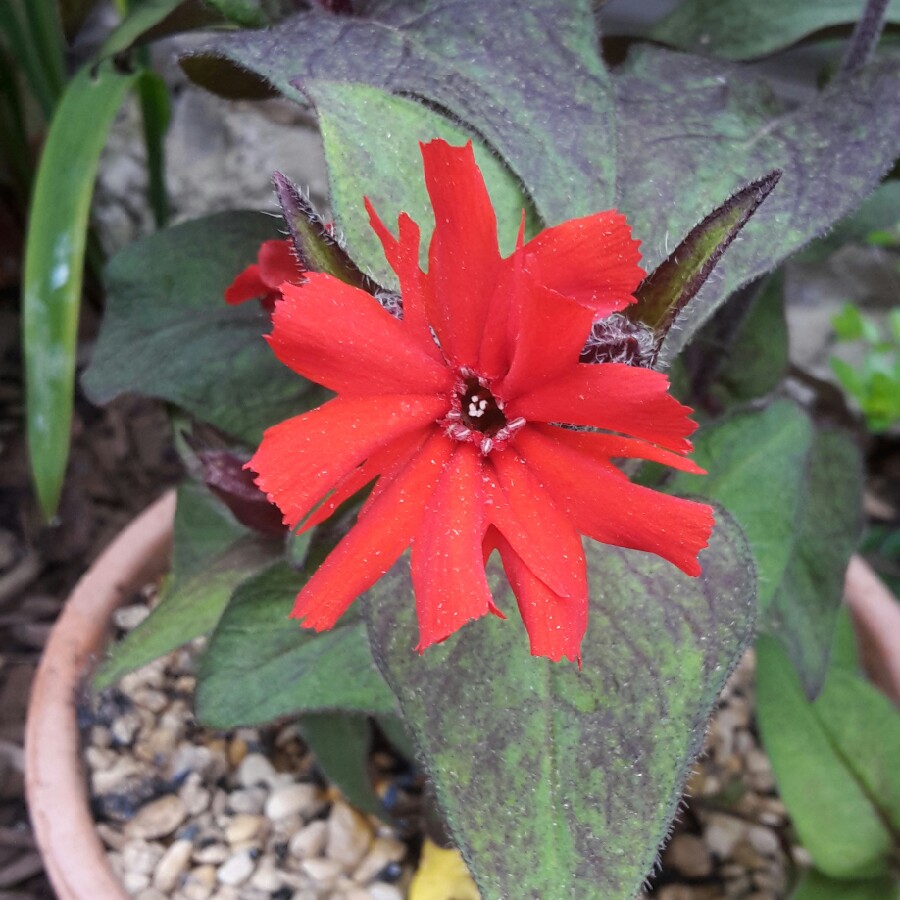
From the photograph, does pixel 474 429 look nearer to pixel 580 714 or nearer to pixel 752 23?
pixel 580 714

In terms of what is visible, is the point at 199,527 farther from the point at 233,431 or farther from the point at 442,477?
the point at 442,477

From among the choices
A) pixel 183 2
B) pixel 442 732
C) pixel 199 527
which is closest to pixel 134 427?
pixel 199 527

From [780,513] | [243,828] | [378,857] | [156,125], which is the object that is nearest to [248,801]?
[243,828]

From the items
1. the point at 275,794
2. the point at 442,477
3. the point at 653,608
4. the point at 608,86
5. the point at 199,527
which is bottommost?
the point at 275,794

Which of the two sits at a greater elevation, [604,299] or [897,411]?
[604,299]

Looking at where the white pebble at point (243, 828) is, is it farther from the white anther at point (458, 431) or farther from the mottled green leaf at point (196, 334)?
the white anther at point (458, 431)

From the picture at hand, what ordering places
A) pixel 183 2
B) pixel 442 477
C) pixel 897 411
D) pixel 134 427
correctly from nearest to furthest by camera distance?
pixel 442 477 < pixel 183 2 < pixel 897 411 < pixel 134 427
